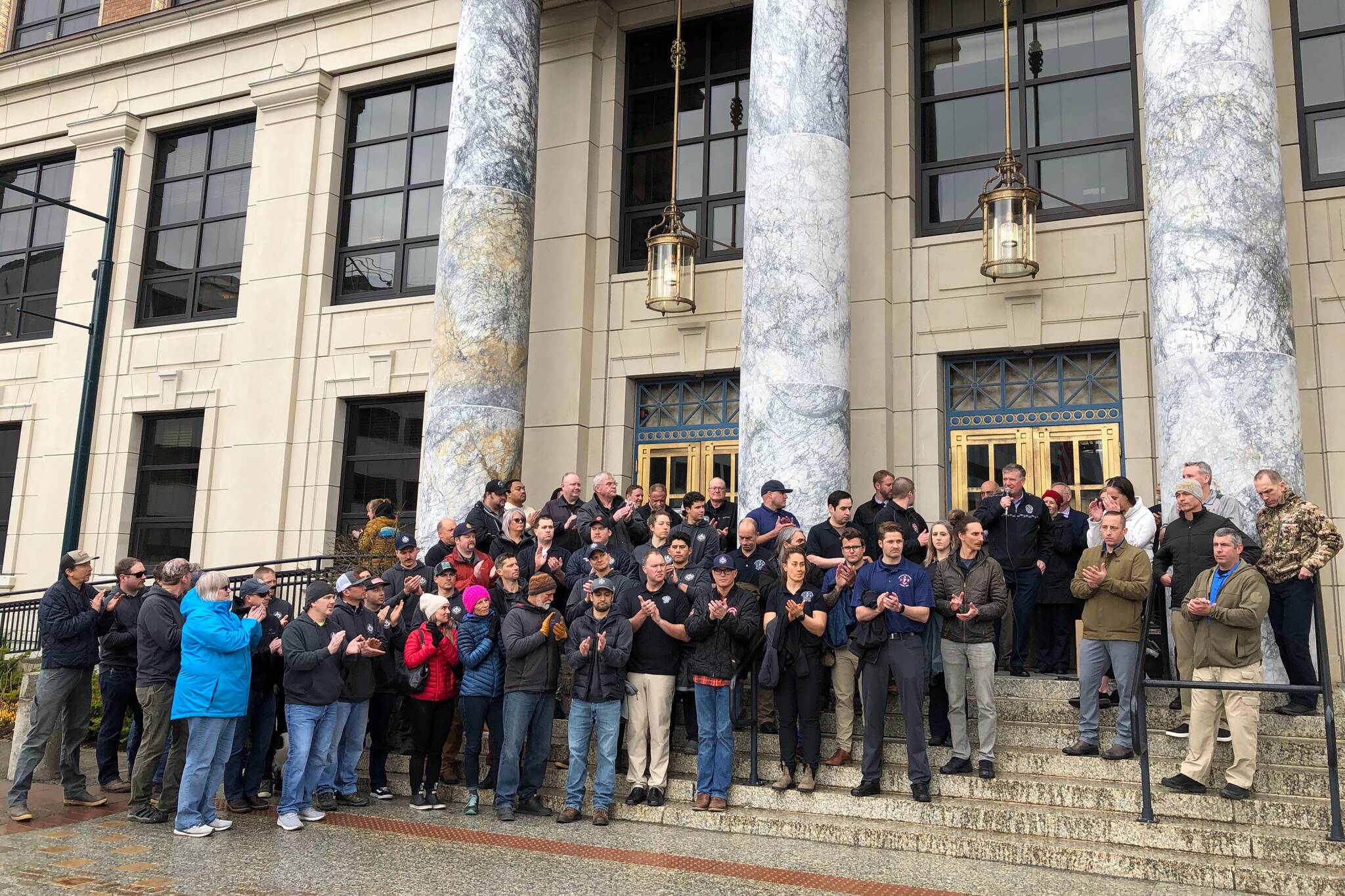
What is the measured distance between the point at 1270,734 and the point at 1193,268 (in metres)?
3.95

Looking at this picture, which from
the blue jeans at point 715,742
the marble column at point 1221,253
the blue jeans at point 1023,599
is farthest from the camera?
the blue jeans at point 1023,599

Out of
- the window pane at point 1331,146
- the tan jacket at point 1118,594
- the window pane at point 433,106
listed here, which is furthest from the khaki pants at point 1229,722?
the window pane at point 433,106

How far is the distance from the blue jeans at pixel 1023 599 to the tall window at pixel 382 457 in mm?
9247

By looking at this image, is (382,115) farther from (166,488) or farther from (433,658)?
(433,658)

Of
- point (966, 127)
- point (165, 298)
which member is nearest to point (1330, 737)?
point (966, 127)

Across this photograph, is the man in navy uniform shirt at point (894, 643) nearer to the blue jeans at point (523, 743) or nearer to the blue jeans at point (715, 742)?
the blue jeans at point (715, 742)

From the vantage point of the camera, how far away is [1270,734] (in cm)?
779

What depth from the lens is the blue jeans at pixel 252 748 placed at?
8766 millimetres

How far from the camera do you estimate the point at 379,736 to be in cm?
929

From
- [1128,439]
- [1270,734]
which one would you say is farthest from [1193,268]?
[1270,734]

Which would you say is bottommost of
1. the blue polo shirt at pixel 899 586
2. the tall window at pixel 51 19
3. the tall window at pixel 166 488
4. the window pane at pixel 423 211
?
the blue polo shirt at pixel 899 586

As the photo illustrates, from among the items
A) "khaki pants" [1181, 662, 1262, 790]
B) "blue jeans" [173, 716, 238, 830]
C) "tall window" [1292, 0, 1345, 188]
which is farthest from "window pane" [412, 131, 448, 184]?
"khaki pants" [1181, 662, 1262, 790]

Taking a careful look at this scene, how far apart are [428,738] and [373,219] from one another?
10.7 meters

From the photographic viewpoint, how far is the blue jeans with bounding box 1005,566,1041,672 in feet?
31.7
